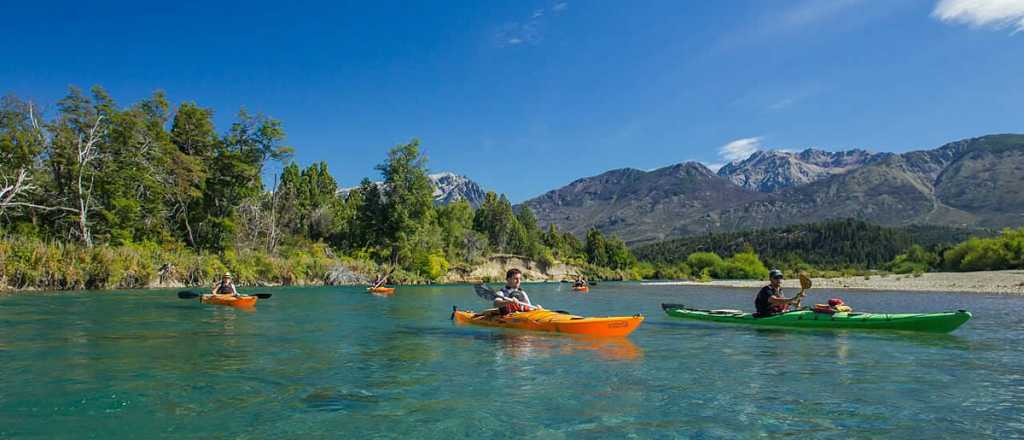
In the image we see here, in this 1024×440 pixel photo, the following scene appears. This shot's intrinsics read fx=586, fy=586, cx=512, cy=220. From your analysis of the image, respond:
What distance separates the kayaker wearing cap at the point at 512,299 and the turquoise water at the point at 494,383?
877mm

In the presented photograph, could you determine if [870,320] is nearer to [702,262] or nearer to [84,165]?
[84,165]

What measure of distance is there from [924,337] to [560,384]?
458 inches

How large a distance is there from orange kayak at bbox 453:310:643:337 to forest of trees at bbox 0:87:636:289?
91.1 feet

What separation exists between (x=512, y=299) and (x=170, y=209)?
4536 centimetres

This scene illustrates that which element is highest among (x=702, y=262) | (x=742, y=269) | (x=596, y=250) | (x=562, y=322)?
(x=596, y=250)

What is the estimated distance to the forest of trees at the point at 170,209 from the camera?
35.8 metres

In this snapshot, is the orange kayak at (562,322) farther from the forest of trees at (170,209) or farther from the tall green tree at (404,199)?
the tall green tree at (404,199)

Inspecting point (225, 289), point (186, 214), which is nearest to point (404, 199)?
point (186, 214)

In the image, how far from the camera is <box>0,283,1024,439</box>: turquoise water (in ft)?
22.3

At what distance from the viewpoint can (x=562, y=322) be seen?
14.8m

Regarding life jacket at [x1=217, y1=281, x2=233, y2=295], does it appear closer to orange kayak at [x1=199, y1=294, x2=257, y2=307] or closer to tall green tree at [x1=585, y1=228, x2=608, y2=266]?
orange kayak at [x1=199, y1=294, x2=257, y2=307]

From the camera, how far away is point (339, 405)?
774 cm

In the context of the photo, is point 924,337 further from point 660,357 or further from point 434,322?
point 434,322

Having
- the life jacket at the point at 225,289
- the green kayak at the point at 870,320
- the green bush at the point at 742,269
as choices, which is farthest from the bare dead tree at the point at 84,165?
the green bush at the point at 742,269
